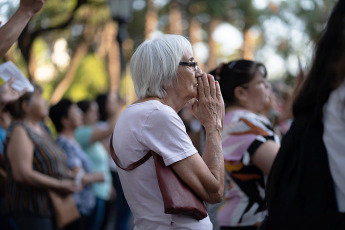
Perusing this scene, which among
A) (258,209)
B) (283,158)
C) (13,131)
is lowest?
(258,209)

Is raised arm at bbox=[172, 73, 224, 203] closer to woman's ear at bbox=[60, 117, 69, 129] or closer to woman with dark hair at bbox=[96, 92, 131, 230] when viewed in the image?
woman's ear at bbox=[60, 117, 69, 129]

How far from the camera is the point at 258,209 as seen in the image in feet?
12.8

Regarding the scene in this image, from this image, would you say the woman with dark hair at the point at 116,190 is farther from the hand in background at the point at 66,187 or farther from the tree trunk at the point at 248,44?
the tree trunk at the point at 248,44

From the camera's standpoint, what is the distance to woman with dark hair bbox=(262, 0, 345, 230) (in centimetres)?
211

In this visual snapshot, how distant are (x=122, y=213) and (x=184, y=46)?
17.7ft

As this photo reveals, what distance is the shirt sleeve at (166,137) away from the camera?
→ 267 cm

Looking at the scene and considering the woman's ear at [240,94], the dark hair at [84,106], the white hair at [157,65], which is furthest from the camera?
the dark hair at [84,106]

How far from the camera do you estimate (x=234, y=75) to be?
4312mm

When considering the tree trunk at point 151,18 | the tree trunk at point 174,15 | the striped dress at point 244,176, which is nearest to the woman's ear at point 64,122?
the striped dress at point 244,176

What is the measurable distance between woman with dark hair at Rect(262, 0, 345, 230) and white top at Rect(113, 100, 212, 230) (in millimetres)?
564

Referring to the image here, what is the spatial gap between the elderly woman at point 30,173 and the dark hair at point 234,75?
1886 millimetres

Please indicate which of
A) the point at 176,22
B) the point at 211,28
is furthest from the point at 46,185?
the point at 211,28

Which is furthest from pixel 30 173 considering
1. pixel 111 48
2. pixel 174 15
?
pixel 174 15

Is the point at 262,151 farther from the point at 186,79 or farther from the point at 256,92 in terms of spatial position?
the point at 186,79
